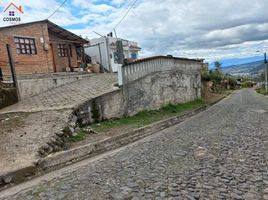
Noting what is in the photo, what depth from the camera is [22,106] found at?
1070 centimetres

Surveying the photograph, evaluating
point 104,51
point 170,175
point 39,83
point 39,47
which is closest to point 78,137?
point 170,175

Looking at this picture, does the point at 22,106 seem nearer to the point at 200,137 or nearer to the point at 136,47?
the point at 200,137

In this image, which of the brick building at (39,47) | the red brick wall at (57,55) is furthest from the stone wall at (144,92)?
the red brick wall at (57,55)

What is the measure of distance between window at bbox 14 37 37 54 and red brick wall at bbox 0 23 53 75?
0.86 feet

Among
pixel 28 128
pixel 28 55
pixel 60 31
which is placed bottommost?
pixel 28 128

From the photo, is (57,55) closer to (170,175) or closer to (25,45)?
(25,45)

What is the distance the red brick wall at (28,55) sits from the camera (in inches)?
634

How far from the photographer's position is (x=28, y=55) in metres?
17.7

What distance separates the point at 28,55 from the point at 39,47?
1.27m

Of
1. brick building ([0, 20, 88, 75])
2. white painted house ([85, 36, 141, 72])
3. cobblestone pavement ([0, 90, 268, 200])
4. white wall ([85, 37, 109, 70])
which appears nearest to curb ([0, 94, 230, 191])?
cobblestone pavement ([0, 90, 268, 200])

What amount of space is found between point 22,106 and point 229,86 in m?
76.2

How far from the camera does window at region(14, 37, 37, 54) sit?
56.1 ft

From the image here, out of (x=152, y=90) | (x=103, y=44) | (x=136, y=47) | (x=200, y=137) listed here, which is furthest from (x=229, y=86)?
(x=200, y=137)

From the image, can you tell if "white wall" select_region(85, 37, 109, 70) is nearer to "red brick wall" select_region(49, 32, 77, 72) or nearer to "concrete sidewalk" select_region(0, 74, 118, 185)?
"red brick wall" select_region(49, 32, 77, 72)
